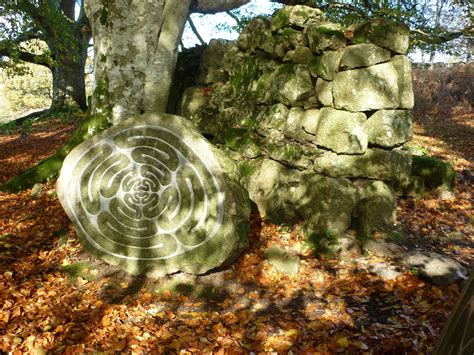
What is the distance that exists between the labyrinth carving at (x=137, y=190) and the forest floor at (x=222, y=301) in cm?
49

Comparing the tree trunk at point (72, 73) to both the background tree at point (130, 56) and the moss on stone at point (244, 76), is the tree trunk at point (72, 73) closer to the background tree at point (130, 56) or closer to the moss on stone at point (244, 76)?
the background tree at point (130, 56)

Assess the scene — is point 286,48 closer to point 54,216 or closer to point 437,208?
point 437,208

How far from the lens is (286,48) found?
6371 millimetres

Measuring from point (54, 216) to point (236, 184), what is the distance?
3.41 m

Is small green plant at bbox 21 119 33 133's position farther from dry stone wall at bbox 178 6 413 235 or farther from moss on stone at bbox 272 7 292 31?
moss on stone at bbox 272 7 292 31

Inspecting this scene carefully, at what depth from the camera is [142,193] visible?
16.5ft

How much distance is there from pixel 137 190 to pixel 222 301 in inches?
76.0

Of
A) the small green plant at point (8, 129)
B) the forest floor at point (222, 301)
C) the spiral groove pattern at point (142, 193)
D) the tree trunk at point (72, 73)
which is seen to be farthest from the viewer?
the tree trunk at point (72, 73)

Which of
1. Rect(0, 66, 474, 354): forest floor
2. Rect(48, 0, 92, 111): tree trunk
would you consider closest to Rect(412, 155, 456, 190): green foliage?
Rect(0, 66, 474, 354): forest floor

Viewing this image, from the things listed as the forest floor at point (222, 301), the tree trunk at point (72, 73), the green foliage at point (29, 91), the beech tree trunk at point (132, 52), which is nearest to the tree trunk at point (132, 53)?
the beech tree trunk at point (132, 52)

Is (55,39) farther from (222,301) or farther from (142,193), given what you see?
(222,301)

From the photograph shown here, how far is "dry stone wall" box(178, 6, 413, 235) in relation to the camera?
17.7 feet

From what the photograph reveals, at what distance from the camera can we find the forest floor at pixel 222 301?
382 cm

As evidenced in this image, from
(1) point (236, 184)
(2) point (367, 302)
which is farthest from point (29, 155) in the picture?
(2) point (367, 302)
